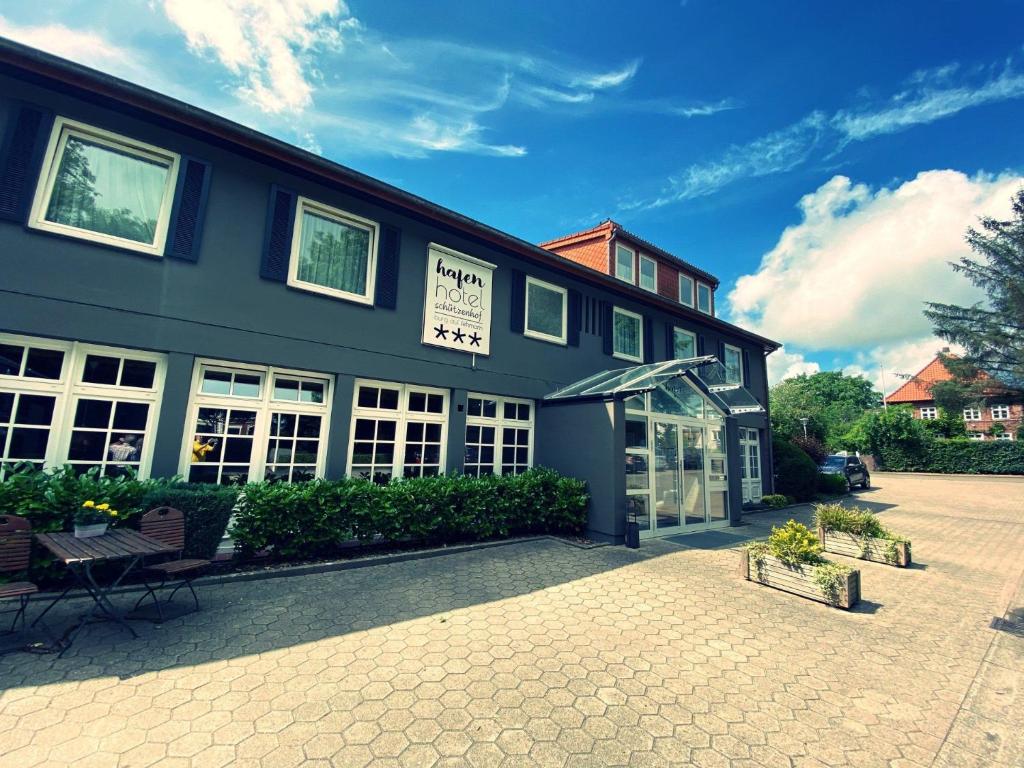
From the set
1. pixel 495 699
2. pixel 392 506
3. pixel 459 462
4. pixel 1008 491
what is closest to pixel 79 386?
pixel 392 506

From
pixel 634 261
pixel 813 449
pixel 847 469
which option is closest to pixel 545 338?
pixel 634 261

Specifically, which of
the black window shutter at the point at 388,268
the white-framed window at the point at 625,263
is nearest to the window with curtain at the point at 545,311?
the black window shutter at the point at 388,268

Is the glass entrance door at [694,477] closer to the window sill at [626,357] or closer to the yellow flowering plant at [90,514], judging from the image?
the window sill at [626,357]

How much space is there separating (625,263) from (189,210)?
12.3 meters

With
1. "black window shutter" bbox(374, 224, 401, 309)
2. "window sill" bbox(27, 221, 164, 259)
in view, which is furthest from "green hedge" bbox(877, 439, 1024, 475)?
"window sill" bbox(27, 221, 164, 259)

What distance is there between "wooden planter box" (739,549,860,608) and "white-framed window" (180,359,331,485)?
21.4 feet

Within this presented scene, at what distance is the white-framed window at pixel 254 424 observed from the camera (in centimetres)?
605

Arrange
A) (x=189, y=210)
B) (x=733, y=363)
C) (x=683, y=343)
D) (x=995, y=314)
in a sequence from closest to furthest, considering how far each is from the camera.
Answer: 1. (x=189, y=210)
2. (x=683, y=343)
3. (x=733, y=363)
4. (x=995, y=314)

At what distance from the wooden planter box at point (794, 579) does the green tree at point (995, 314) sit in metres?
32.7

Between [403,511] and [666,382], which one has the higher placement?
[666,382]

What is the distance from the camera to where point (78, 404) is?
211 inches

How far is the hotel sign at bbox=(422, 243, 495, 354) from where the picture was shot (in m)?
8.09

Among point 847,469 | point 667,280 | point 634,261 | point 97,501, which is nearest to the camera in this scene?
point 97,501

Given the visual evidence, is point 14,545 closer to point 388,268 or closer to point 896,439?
point 388,268
